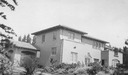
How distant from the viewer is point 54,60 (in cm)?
2681

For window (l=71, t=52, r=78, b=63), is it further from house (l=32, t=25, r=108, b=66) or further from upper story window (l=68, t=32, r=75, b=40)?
upper story window (l=68, t=32, r=75, b=40)

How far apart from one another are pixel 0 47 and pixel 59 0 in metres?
10.9

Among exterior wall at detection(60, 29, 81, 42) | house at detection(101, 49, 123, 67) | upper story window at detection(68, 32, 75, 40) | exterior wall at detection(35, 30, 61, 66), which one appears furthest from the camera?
house at detection(101, 49, 123, 67)

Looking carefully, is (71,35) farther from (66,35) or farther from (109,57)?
(109,57)

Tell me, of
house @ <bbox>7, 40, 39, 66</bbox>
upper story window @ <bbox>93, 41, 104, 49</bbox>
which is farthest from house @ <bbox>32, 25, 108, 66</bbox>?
house @ <bbox>7, 40, 39, 66</bbox>

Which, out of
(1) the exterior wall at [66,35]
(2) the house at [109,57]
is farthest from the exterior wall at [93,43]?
(1) the exterior wall at [66,35]

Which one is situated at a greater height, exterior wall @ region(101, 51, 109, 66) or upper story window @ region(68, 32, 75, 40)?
upper story window @ region(68, 32, 75, 40)

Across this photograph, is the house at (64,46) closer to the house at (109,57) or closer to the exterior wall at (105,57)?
the exterior wall at (105,57)

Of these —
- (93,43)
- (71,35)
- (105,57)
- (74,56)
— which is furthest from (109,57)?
(71,35)

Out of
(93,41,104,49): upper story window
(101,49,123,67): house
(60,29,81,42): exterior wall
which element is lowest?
(101,49,123,67): house

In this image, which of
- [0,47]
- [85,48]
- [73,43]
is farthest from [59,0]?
[85,48]

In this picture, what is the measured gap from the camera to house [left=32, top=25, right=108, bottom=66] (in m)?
26.4

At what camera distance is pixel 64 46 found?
85.9ft

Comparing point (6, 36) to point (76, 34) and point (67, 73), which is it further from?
point (76, 34)
